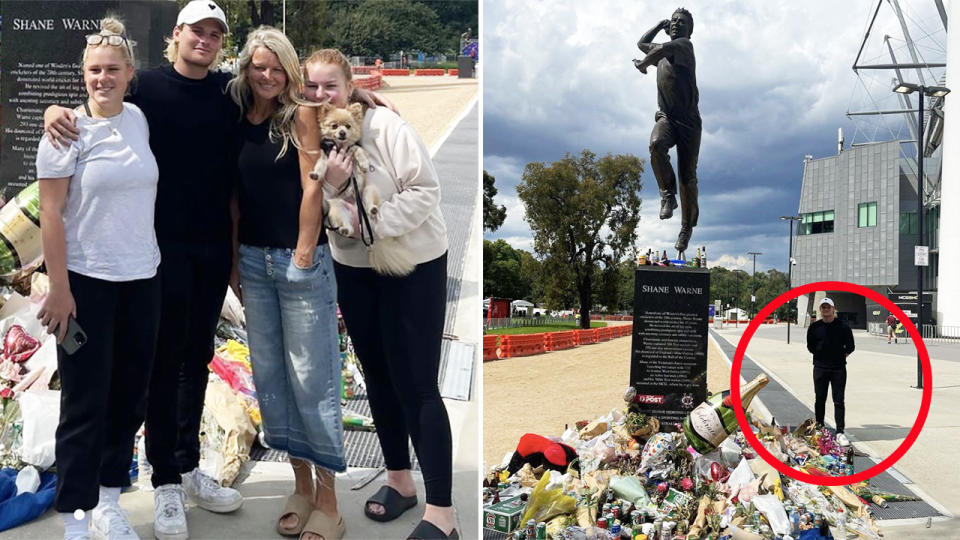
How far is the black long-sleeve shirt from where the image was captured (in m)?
6.84

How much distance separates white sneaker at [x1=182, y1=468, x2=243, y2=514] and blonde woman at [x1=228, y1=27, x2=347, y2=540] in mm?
277

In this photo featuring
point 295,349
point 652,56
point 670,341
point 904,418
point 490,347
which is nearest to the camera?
point 295,349

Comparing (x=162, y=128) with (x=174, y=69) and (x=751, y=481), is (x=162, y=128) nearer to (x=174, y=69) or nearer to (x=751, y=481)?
(x=174, y=69)

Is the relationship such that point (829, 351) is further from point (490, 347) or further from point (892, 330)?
point (892, 330)

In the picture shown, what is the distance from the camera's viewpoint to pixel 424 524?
3475 millimetres

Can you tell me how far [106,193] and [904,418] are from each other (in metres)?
8.88

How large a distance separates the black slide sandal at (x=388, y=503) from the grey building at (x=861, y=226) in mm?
45109

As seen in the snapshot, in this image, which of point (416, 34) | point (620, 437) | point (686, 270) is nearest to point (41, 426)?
point (620, 437)

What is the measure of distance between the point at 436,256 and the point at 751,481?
2.63 m

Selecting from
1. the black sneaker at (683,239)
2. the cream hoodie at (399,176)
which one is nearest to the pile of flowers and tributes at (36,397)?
the cream hoodie at (399,176)

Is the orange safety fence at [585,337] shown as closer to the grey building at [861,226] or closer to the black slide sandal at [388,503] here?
the black slide sandal at [388,503]

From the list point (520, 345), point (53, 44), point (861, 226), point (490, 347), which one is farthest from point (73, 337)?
point (861, 226)

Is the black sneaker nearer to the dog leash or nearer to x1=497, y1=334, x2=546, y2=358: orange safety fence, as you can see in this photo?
the dog leash

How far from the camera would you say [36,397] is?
4.25 metres
